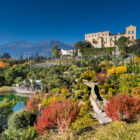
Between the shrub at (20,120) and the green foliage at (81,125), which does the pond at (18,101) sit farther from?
the green foliage at (81,125)

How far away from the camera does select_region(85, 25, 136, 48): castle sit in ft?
146

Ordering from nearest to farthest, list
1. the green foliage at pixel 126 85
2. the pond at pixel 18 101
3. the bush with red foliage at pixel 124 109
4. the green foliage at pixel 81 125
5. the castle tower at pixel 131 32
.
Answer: the green foliage at pixel 81 125 → the bush with red foliage at pixel 124 109 → the green foliage at pixel 126 85 → the pond at pixel 18 101 → the castle tower at pixel 131 32

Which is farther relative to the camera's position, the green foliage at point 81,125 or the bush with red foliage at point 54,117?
the green foliage at point 81,125

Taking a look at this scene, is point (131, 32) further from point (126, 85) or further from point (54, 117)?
point (54, 117)

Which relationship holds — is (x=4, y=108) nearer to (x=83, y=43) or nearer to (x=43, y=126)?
(x=43, y=126)

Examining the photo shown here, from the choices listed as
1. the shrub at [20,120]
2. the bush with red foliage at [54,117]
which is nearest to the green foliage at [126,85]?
the bush with red foliage at [54,117]

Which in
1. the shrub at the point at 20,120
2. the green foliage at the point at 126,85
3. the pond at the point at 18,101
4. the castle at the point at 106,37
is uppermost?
the castle at the point at 106,37

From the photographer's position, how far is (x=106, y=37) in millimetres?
49188

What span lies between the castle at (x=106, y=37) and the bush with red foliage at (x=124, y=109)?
45.6 m

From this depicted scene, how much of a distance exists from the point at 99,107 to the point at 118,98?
4.05 m

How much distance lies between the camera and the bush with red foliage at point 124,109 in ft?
19.3

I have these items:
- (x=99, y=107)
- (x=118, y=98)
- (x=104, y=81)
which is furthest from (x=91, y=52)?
(x=118, y=98)

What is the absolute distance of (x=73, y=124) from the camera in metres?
A: 5.88

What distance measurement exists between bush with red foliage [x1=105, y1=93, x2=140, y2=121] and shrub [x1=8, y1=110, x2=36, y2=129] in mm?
5037
